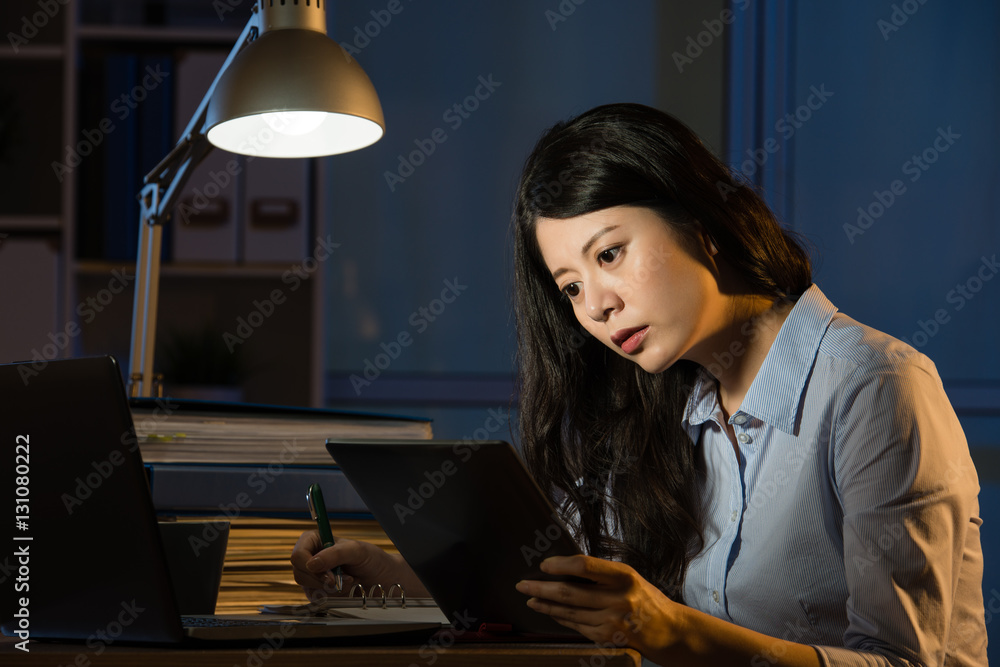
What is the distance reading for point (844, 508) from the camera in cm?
88

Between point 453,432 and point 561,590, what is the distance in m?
1.78

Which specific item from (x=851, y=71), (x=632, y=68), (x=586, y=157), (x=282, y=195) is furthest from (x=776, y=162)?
(x=586, y=157)

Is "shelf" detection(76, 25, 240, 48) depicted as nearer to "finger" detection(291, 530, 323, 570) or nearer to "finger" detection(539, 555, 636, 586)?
"finger" detection(291, 530, 323, 570)

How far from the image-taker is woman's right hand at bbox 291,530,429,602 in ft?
2.88

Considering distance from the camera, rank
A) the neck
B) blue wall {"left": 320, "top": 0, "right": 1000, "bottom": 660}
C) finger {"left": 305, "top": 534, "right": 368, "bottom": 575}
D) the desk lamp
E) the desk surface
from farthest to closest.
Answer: blue wall {"left": 320, "top": 0, "right": 1000, "bottom": 660}
the neck
the desk lamp
finger {"left": 305, "top": 534, "right": 368, "bottom": 575}
the desk surface

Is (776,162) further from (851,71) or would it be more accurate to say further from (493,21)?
(493,21)

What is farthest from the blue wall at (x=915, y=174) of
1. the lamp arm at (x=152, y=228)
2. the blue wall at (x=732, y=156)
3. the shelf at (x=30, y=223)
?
the shelf at (x=30, y=223)

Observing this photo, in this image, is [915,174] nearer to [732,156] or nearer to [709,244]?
A: [732,156]

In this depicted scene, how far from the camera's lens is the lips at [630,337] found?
1.01 meters

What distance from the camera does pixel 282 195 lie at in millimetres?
1928

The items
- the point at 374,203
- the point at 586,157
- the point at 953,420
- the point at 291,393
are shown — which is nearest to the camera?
the point at 953,420

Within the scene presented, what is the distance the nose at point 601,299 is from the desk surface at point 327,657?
0.52m

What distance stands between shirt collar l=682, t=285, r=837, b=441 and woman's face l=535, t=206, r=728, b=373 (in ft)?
0.27

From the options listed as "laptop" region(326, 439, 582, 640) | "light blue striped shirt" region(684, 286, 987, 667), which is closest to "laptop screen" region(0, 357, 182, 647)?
"laptop" region(326, 439, 582, 640)
